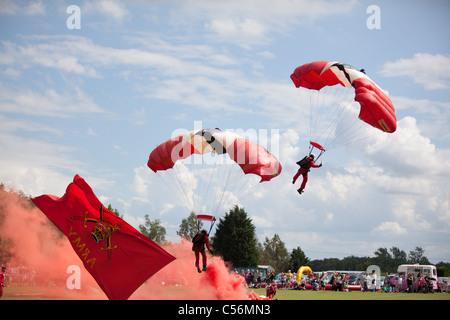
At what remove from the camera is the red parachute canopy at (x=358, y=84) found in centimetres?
1728

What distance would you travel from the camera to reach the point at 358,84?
17.8 meters

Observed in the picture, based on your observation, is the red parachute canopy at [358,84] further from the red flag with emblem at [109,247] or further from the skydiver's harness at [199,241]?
the red flag with emblem at [109,247]

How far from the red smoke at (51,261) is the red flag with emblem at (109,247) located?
286 centimetres

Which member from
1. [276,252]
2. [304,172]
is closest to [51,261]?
[304,172]

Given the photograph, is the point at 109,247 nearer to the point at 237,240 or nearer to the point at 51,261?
the point at 51,261

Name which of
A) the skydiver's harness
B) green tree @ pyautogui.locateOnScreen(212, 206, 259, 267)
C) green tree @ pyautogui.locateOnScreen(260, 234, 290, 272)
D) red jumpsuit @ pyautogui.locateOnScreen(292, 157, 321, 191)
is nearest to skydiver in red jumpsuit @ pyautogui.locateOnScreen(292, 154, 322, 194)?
red jumpsuit @ pyautogui.locateOnScreen(292, 157, 321, 191)

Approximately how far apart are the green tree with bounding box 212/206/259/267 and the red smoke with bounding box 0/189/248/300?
29.4 metres

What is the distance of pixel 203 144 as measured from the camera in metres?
18.6

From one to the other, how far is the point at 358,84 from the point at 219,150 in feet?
16.5

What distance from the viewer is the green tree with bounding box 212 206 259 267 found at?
52312 millimetres

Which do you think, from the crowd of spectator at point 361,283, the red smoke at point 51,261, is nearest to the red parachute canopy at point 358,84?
the red smoke at point 51,261

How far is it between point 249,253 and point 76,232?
35760mm
